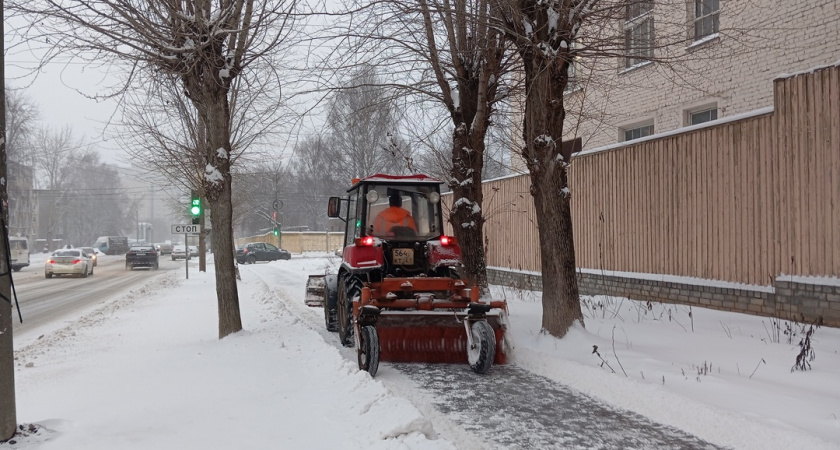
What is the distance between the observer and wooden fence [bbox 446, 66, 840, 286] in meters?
7.79

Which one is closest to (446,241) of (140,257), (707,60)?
(707,60)

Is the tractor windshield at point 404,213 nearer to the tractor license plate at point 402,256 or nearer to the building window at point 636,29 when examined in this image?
the tractor license plate at point 402,256

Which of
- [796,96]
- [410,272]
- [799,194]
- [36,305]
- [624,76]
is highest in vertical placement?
[624,76]

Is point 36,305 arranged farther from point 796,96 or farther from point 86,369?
point 796,96

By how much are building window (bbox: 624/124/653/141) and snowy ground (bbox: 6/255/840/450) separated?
21.3 feet

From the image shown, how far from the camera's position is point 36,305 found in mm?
16469

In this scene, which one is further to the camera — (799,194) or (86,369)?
(799,194)

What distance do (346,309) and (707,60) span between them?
383 inches

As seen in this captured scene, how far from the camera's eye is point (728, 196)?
9.34 meters

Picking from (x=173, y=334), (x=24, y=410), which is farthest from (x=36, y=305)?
(x=24, y=410)

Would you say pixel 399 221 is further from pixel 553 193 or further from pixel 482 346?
pixel 482 346

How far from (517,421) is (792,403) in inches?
88.3

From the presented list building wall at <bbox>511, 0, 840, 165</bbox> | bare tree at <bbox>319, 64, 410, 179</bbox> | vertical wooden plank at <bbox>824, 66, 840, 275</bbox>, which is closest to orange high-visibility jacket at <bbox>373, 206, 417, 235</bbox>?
bare tree at <bbox>319, 64, 410, 179</bbox>

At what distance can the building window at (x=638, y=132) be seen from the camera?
50.7ft
